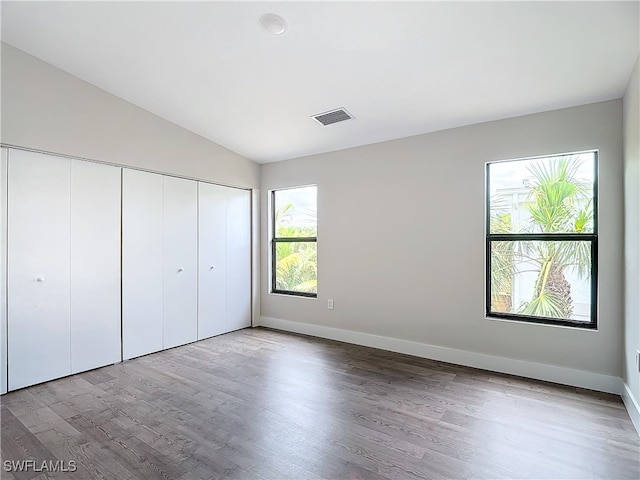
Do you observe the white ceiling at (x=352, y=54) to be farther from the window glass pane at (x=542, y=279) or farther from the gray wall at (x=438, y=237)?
the window glass pane at (x=542, y=279)

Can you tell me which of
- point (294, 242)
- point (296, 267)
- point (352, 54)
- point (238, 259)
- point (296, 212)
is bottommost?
point (296, 267)

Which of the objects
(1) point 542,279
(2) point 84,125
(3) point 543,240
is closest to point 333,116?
(3) point 543,240

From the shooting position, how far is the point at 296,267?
196 inches

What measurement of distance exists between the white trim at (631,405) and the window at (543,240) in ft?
1.76

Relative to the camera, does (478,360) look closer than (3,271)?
No

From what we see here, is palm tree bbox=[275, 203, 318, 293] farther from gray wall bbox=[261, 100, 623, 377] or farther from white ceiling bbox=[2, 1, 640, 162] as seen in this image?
white ceiling bbox=[2, 1, 640, 162]

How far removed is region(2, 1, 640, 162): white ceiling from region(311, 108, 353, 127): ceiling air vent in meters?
0.09

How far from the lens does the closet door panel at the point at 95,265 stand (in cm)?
331

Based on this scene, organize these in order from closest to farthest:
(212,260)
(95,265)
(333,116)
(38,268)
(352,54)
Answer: (352,54)
(38,268)
(95,265)
(333,116)
(212,260)

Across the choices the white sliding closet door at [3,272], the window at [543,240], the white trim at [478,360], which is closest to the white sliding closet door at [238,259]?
the white trim at [478,360]

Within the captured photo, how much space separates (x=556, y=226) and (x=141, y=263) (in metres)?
4.27

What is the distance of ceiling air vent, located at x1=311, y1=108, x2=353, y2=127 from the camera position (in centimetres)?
352

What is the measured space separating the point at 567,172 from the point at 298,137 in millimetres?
2836

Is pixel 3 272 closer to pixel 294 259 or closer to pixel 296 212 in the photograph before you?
pixel 294 259
